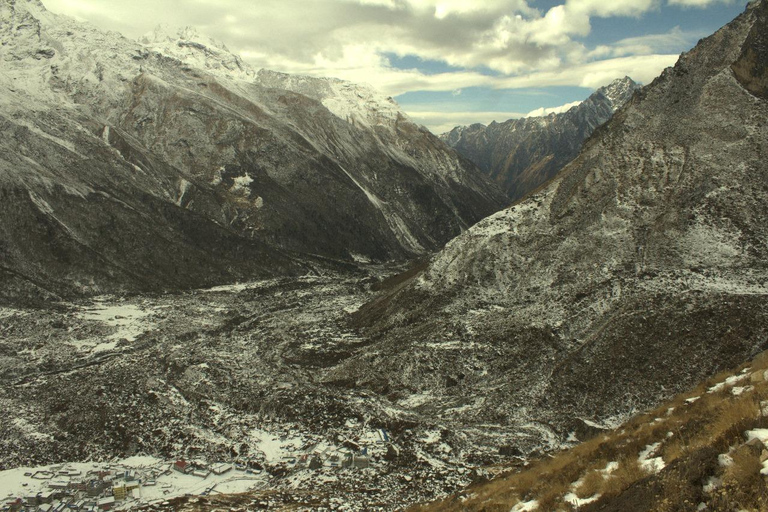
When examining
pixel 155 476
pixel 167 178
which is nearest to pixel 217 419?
pixel 155 476

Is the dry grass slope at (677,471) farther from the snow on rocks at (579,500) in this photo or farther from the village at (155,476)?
the village at (155,476)

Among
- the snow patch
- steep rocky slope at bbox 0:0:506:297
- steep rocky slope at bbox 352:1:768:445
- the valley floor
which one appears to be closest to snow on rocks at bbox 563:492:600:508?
the valley floor

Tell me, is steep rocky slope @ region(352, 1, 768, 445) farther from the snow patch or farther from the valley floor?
the snow patch

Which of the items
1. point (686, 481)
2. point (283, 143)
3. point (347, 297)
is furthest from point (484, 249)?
point (283, 143)

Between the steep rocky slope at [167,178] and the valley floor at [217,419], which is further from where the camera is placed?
the steep rocky slope at [167,178]

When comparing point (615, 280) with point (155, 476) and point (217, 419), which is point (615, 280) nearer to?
point (217, 419)

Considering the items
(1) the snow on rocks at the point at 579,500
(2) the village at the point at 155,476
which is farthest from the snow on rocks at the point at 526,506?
(2) the village at the point at 155,476
